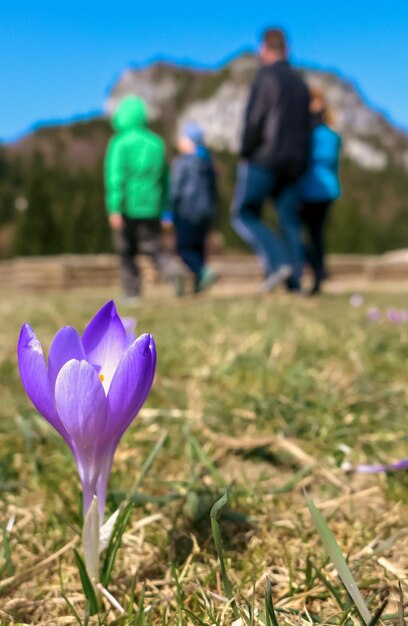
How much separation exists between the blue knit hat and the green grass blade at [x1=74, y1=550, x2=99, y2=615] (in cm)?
733

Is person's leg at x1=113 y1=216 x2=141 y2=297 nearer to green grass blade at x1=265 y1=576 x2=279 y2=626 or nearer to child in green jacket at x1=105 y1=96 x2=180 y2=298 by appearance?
child in green jacket at x1=105 y1=96 x2=180 y2=298

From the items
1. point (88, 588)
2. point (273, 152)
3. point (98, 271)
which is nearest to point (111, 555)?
point (88, 588)

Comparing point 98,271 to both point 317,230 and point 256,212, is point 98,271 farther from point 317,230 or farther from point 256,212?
point 256,212

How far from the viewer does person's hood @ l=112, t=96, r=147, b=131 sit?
6.95 metres

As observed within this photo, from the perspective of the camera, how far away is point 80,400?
0.76 m

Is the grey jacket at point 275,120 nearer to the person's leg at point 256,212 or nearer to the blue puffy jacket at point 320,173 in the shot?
the person's leg at point 256,212

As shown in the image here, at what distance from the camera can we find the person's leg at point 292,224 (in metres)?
6.20

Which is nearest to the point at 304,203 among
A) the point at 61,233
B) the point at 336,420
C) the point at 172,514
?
the point at 336,420

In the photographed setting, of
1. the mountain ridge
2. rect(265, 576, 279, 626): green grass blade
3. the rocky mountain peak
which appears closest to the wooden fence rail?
rect(265, 576, 279, 626): green grass blade

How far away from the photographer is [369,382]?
2.19 meters

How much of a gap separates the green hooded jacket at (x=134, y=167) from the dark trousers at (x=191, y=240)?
837mm

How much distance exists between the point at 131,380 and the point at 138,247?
659cm

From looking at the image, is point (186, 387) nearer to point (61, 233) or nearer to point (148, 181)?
point (148, 181)

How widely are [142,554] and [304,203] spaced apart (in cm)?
572
